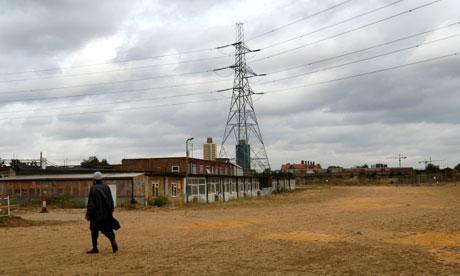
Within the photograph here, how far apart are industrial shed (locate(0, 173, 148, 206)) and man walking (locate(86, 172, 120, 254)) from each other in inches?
1258

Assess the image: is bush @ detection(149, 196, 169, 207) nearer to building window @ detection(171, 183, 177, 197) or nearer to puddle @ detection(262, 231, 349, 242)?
building window @ detection(171, 183, 177, 197)

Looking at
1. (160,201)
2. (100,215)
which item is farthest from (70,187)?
(100,215)

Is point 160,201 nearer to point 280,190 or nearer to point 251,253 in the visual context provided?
point 251,253

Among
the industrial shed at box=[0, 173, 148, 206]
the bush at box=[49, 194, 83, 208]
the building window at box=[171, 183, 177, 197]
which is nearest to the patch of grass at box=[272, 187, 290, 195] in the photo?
the building window at box=[171, 183, 177, 197]

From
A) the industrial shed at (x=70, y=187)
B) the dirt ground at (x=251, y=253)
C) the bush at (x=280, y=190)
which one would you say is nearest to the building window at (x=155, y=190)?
the industrial shed at (x=70, y=187)

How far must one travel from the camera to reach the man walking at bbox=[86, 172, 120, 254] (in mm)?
12141

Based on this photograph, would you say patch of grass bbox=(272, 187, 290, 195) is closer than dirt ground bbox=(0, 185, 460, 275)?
No

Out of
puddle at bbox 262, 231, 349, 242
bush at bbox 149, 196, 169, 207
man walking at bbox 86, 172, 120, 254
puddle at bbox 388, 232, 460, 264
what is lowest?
puddle at bbox 388, 232, 460, 264

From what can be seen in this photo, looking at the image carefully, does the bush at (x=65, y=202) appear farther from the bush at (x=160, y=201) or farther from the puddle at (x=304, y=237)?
the puddle at (x=304, y=237)

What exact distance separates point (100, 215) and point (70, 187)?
3569cm

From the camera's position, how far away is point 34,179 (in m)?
47.9

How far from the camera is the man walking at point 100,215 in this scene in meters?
12.1

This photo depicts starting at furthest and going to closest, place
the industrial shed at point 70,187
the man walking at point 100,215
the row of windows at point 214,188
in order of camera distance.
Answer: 1. the row of windows at point 214,188
2. the industrial shed at point 70,187
3. the man walking at point 100,215

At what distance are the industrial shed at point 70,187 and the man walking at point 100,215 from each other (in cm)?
3197
